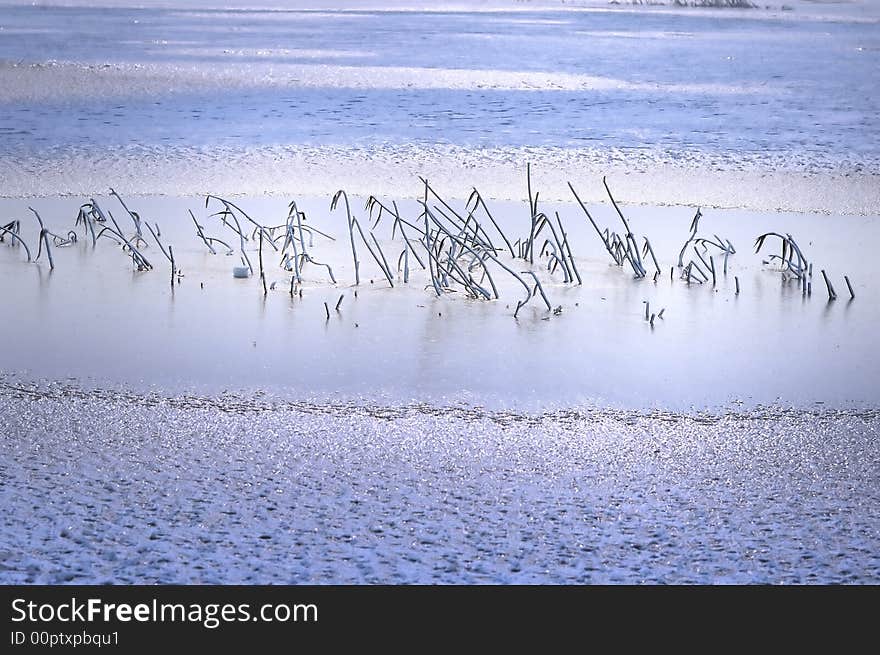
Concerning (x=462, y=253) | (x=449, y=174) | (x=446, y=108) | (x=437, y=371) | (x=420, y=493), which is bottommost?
(x=420, y=493)

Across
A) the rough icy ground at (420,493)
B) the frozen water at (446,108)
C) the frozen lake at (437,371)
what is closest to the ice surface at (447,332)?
the frozen lake at (437,371)

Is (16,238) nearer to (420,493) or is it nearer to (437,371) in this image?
(437,371)

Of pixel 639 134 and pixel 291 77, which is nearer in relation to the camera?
pixel 639 134

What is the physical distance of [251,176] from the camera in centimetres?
582

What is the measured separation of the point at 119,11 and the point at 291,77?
910 centimetres

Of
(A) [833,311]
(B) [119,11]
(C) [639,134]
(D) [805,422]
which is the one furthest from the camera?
(B) [119,11]

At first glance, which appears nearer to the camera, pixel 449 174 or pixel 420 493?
pixel 420 493

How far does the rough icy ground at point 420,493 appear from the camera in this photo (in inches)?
79.7

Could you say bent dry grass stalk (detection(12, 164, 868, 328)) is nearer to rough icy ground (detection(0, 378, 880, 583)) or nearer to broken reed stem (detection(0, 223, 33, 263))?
broken reed stem (detection(0, 223, 33, 263))

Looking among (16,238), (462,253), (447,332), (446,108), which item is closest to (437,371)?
(447,332)

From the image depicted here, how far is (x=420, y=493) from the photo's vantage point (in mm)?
2309

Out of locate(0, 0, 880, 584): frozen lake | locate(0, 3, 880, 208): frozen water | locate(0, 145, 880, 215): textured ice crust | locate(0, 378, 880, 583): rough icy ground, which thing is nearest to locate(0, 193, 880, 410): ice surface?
locate(0, 0, 880, 584): frozen lake

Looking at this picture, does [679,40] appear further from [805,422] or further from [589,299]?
[805,422]

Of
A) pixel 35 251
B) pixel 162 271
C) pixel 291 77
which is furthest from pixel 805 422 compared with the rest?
pixel 291 77
